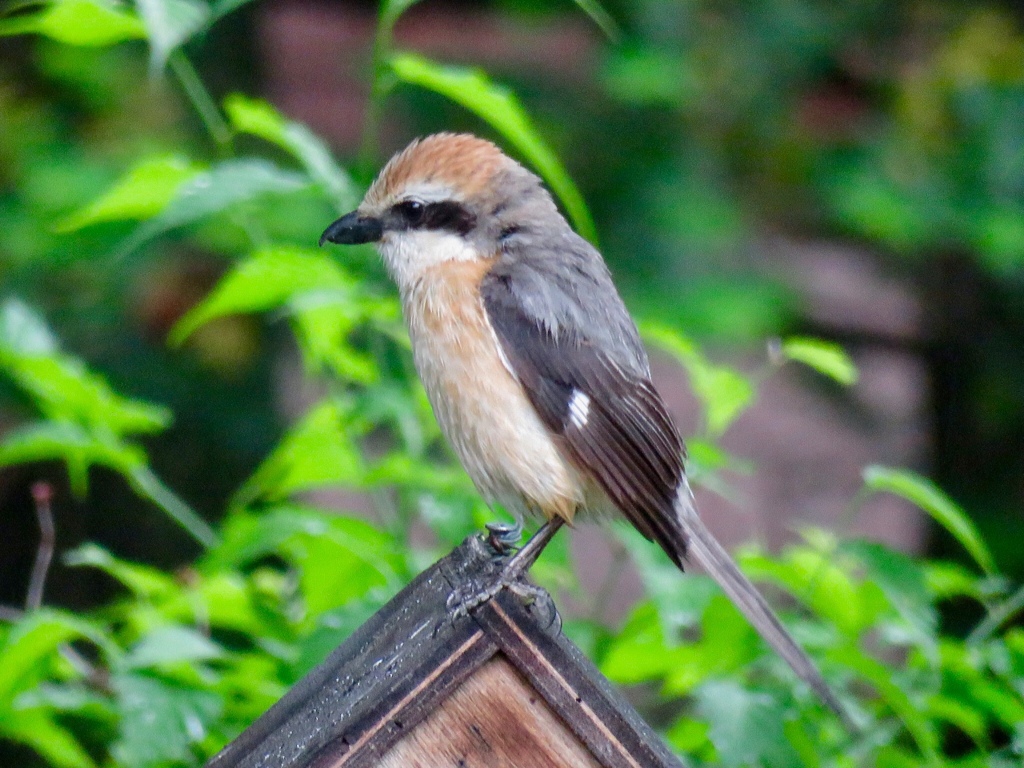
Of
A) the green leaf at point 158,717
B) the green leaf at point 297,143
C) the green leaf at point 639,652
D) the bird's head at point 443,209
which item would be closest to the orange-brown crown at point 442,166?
the bird's head at point 443,209

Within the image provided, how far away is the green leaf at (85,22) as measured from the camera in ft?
7.03

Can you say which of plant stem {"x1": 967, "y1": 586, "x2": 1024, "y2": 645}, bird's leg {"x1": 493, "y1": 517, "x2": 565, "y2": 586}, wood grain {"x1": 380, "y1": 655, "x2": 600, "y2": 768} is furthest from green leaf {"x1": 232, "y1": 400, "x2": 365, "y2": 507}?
plant stem {"x1": 967, "y1": 586, "x2": 1024, "y2": 645}

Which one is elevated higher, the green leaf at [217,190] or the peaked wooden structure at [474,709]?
the green leaf at [217,190]

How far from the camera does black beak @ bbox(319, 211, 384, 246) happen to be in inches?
97.3

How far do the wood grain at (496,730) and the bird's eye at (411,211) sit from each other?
1.10 m

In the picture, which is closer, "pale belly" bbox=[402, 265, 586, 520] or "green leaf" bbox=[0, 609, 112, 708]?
"green leaf" bbox=[0, 609, 112, 708]

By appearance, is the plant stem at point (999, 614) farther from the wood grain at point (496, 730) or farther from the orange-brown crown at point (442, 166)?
the orange-brown crown at point (442, 166)

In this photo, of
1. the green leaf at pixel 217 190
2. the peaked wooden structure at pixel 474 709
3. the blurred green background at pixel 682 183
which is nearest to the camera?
the peaked wooden structure at pixel 474 709

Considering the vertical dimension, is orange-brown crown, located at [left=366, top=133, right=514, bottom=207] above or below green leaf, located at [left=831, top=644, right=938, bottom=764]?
above

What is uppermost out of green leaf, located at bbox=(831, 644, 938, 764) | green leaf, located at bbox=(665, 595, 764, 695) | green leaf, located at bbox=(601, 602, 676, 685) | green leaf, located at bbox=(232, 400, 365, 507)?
green leaf, located at bbox=(232, 400, 365, 507)

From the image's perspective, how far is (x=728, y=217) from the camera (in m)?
4.32

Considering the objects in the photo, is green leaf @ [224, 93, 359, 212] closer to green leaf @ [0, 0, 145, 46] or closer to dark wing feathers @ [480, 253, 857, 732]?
green leaf @ [0, 0, 145, 46]

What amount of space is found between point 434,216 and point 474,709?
1.14m

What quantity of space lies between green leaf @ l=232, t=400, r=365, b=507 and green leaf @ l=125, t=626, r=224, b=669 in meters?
0.43
